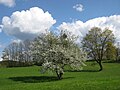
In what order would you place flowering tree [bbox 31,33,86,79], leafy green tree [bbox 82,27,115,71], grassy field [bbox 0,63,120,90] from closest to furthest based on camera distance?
grassy field [bbox 0,63,120,90], flowering tree [bbox 31,33,86,79], leafy green tree [bbox 82,27,115,71]

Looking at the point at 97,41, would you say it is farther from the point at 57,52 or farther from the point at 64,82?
the point at 64,82

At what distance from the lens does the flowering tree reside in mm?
57062

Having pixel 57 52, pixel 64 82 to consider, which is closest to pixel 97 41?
pixel 57 52

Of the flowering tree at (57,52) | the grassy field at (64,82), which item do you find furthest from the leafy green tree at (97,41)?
the flowering tree at (57,52)

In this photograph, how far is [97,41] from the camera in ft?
297

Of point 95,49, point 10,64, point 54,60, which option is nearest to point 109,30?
point 95,49

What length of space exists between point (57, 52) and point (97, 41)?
35323mm

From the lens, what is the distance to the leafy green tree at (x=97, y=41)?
89.1m

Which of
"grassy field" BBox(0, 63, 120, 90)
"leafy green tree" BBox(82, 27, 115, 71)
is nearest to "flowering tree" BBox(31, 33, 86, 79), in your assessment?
"grassy field" BBox(0, 63, 120, 90)

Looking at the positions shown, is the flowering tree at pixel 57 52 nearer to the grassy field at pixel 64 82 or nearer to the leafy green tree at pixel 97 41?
the grassy field at pixel 64 82

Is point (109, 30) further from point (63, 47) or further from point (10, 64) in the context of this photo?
point (10, 64)

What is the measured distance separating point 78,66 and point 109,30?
35.3 metres

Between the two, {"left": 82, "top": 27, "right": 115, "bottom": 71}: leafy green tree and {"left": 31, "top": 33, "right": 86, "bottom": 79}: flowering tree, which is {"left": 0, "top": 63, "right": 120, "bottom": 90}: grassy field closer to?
{"left": 31, "top": 33, "right": 86, "bottom": 79}: flowering tree

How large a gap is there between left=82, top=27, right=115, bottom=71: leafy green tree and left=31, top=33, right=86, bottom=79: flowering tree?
27921 millimetres
